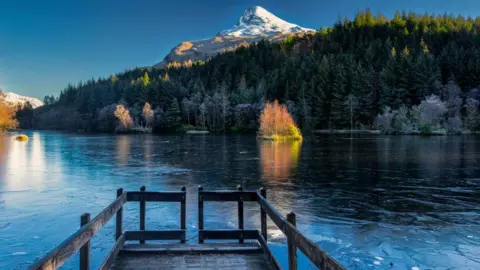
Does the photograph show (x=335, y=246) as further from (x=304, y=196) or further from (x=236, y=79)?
(x=236, y=79)

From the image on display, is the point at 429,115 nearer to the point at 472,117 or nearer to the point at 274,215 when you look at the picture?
the point at 472,117

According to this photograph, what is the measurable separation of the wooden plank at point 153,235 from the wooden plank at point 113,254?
55 cm

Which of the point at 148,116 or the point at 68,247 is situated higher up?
the point at 148,116

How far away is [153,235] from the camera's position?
8312mm

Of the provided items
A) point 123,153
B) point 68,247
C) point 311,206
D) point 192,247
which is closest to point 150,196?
point 192,247

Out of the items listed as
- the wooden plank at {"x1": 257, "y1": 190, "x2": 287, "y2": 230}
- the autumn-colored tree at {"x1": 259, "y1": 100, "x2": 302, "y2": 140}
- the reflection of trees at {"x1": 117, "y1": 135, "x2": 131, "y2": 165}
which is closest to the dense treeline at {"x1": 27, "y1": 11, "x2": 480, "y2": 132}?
the autumn-colored tree at {"x1": 259, "y1": 100, "x2": 302, "y2": 140}

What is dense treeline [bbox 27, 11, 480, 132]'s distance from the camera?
96.2 meters

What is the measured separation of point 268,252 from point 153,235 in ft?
8.91

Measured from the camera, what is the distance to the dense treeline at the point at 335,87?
96250 millimetres

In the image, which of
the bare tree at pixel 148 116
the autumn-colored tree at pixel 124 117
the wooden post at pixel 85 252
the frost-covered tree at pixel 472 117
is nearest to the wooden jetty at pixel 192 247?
the wooden post at pixel 85 252

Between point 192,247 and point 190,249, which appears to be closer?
point 190,249

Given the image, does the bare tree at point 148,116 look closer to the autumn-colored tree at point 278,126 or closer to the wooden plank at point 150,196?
the autumn-colored tree at point 278,126

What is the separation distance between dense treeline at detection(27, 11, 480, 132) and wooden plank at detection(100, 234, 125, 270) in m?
79.4

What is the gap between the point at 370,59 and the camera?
127 meters
